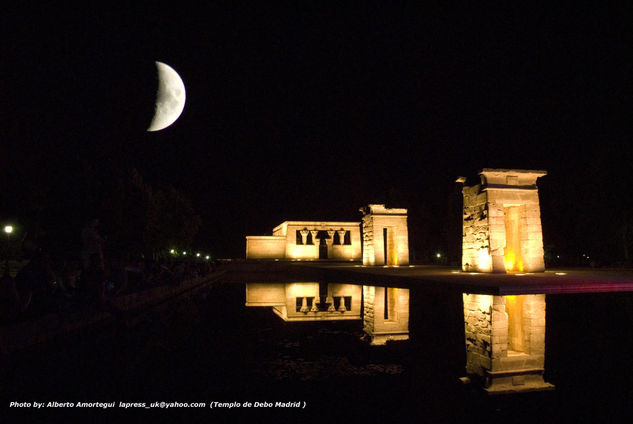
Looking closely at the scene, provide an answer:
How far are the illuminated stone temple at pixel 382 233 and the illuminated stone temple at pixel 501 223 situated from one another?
8.75 meters

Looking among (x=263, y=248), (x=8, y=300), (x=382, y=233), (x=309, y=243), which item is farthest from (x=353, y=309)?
(x=309, y=243)

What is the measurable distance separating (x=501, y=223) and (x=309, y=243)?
31607 millimetres

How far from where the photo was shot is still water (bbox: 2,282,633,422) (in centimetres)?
390

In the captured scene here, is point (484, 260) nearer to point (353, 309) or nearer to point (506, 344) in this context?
point (353, 309)

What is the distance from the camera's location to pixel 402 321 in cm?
834

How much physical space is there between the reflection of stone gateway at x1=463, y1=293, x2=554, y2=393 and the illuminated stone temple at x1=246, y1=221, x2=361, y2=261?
35581 millimetres

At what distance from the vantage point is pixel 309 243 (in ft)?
155

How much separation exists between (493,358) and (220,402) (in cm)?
344

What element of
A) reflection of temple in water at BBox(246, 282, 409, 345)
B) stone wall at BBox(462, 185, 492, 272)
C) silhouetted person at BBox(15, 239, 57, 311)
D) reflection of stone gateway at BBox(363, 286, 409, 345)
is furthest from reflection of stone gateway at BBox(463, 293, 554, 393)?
stone wall at BBox(462, 185, 492, 272)

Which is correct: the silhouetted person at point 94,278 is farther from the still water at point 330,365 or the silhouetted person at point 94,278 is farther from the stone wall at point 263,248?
the stone wall at point 263,248

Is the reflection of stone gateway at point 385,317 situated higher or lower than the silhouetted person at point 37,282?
lower

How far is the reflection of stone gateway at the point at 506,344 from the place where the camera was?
4.66 meters

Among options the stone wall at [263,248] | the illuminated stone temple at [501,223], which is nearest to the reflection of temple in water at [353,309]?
the illuminated stone temple at [501,223]

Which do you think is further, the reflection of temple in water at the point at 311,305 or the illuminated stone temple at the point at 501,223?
the illuminated stone temple at the point at 501,223
